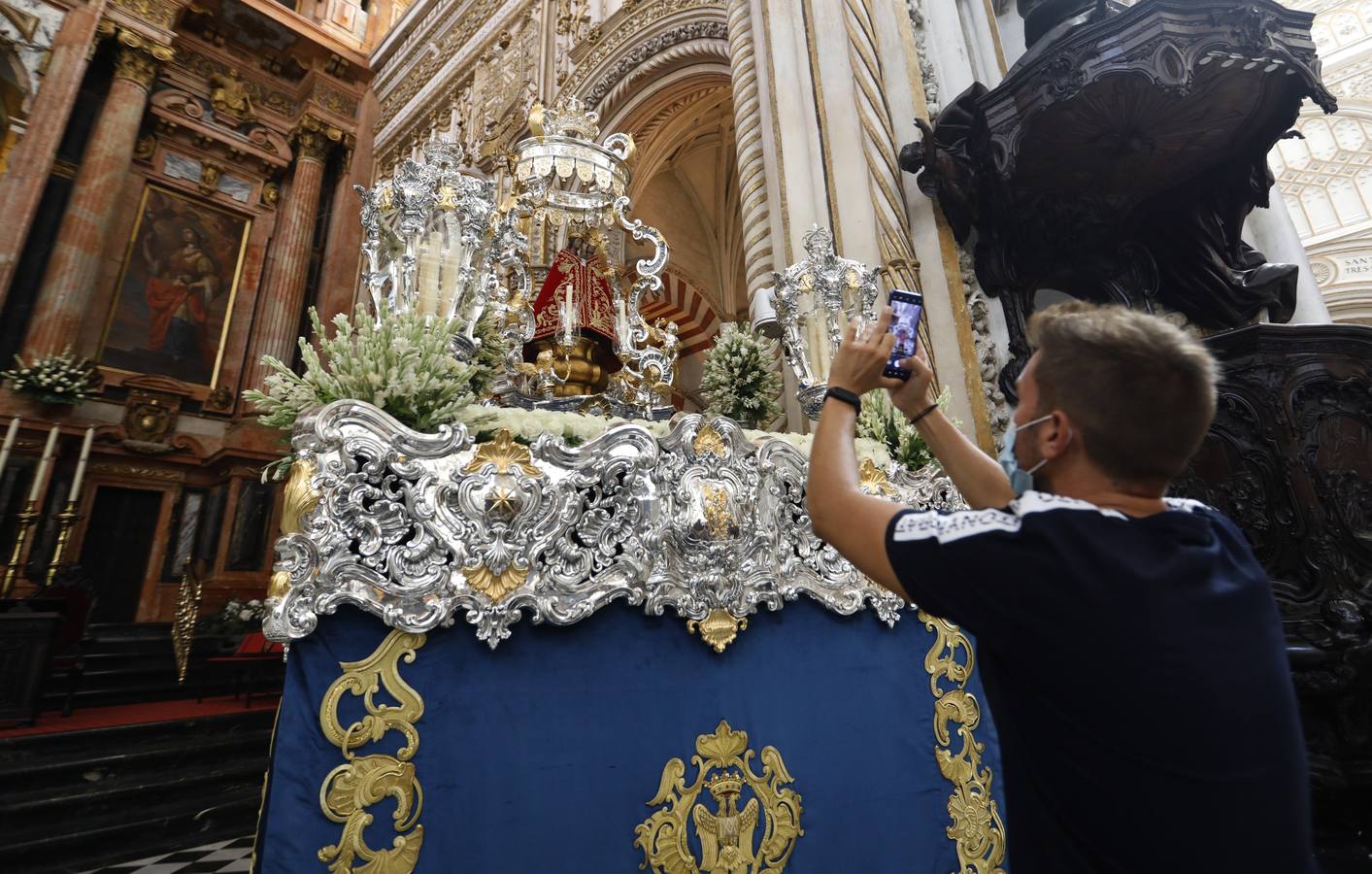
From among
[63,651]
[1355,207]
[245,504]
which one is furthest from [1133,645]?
[1355,207]

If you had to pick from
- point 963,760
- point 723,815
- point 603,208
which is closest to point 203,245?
point 603,208

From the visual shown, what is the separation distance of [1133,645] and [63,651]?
7696 millimetres

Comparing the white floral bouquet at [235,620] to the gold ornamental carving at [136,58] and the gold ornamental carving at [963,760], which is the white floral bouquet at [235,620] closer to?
the gold ornamental carving at [963,760]

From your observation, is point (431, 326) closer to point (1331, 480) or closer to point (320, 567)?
point (320, 567)

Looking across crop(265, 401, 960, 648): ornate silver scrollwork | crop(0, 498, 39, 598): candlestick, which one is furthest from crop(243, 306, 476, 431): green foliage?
crop(0, 498, 39, 598): candlestick

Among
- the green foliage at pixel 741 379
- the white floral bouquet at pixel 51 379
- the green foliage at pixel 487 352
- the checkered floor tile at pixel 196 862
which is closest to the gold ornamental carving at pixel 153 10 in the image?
the white floral bouquet at pixel 51 379

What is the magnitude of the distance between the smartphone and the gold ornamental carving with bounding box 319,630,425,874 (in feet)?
3.78

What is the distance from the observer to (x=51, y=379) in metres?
7.15

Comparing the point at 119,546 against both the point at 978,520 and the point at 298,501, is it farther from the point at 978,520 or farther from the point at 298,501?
the point at 978,520

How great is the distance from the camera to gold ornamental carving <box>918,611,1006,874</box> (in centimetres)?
179

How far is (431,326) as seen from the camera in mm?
1753

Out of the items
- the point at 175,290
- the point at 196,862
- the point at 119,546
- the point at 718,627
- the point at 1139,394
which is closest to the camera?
the point at 1139,394

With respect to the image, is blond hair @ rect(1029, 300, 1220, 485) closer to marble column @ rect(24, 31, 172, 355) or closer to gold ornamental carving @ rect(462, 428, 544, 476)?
gold ornamental carving @ rect(462, 428, 544, 476)

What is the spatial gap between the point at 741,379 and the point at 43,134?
1025 centimetres
